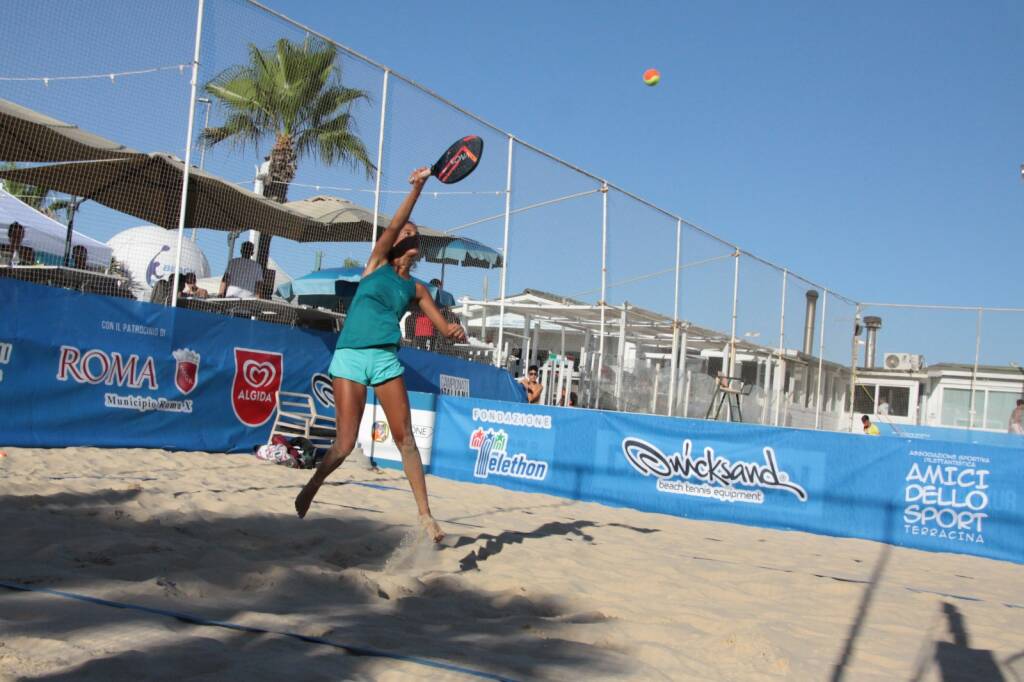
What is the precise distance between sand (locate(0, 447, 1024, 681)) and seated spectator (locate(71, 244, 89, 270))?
274 cm

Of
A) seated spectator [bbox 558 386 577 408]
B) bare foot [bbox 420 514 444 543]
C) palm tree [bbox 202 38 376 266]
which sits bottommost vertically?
bare foot [bbox 420 514 444 543]

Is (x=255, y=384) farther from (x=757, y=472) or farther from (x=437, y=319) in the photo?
A: (x=437, y=319)

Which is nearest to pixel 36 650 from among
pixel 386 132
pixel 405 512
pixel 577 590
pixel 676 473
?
pixel 577 590

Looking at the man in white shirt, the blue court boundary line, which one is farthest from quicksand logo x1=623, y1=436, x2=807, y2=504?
the blue court boundary line

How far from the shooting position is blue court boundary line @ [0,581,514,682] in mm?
2830

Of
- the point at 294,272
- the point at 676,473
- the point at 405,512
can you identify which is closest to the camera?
the point at 405,512

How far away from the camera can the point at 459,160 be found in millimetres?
5473

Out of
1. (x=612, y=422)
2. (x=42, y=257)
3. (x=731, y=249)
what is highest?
(x=731, y=249)

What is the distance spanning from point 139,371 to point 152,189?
72.8 inches

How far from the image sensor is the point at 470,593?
419cm

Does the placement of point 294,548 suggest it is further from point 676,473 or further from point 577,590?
point 676,473

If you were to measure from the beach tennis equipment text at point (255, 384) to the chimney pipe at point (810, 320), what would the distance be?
14527 mm

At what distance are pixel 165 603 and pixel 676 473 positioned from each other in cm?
673

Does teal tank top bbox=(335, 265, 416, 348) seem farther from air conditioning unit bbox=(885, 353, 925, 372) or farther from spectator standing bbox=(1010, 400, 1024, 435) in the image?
air conditioning unit bbox=(885, 353, 925, 372)
